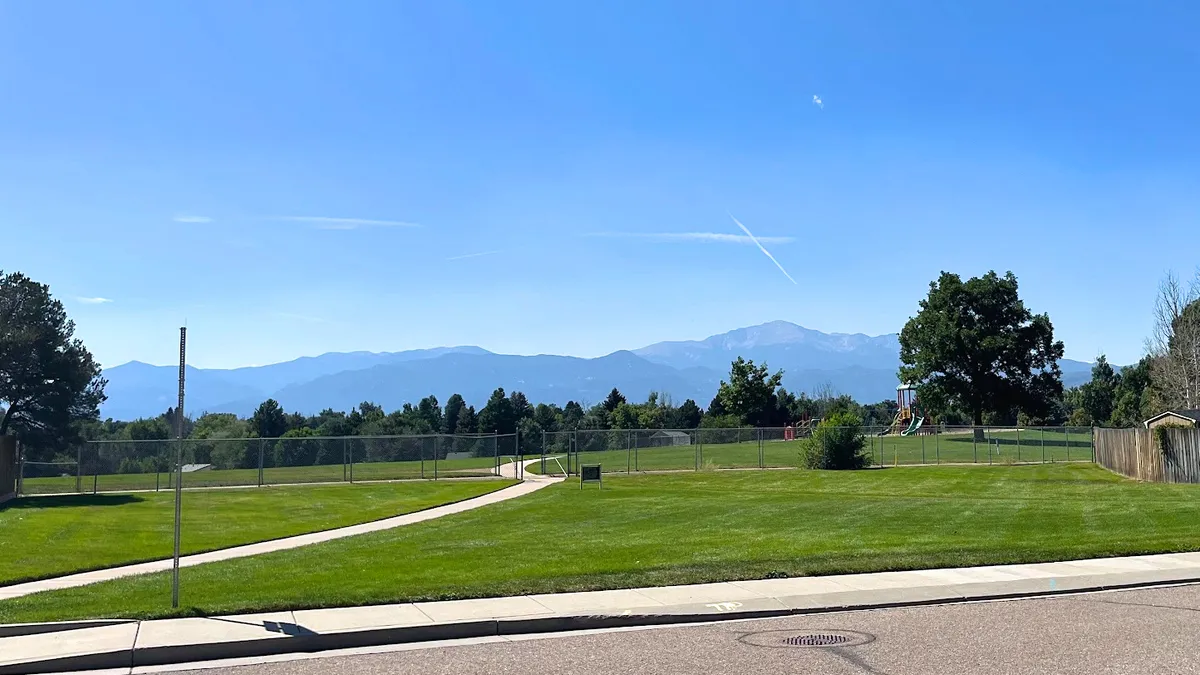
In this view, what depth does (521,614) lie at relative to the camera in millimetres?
11398

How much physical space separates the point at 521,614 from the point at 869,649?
3819mm

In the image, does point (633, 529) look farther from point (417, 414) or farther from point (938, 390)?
point (417, 414)

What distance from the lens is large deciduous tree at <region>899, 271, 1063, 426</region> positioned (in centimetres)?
8256

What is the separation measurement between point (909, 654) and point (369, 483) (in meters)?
36.5

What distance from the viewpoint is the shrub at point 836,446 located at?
50.3 metres

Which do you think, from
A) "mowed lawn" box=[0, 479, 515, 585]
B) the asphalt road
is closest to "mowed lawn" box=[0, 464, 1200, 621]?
"mowed lawn" box=[0, 479, 515, 585]

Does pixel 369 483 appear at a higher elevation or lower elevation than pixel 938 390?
lower

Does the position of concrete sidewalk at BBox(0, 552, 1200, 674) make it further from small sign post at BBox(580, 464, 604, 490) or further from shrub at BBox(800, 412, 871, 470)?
shrub at BBox(800, 412, 871, 470)

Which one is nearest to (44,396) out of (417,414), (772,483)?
(772,483)

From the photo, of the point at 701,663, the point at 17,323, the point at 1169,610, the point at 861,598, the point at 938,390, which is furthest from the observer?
the point at 938,390

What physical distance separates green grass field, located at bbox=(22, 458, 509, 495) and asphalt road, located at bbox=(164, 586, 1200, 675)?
110 ft

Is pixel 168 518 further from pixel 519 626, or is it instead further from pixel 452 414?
pixel 452 414

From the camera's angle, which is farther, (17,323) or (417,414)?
(417,414)

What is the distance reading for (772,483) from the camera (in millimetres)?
41812
